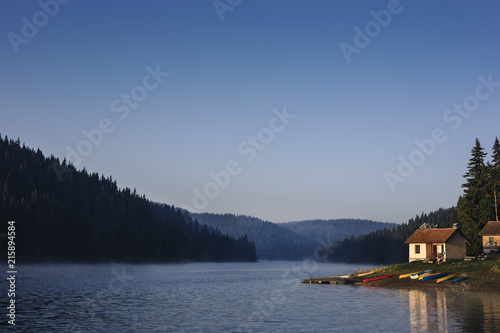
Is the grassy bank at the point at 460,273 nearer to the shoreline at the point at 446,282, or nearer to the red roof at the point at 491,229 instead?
the shoreline at the point at 446,282

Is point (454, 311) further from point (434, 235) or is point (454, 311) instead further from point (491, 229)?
point (491, 229)

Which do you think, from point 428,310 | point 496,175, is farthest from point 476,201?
point 428,310

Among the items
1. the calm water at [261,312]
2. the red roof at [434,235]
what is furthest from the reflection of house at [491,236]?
the calm water at [261,312]

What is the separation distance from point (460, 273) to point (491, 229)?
2431 cm

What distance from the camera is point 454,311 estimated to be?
43156 millimetres

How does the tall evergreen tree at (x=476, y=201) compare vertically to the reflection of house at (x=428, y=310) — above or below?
above

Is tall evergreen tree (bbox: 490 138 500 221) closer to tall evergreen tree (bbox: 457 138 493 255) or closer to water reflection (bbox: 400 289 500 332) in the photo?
tall evergreen tree (bbox: 457 138 493 255)

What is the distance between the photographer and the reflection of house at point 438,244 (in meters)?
87.2

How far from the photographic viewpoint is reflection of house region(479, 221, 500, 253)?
291 feet

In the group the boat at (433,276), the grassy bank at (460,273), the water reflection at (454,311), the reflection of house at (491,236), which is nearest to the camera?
the water reflection at (454,311)

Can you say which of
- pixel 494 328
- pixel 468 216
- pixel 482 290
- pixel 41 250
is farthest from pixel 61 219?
pixel 494 328

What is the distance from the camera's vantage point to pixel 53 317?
41.7 meters

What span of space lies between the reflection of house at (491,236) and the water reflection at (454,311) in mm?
33410

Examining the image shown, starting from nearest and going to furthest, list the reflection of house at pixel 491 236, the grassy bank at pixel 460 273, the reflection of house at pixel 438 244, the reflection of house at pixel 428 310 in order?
the reflection of house at pixel 428 310, the grassy bank at pixel 460 273, the reflection of house at pixel 438 244, the reflection of house at pixel 491 236
